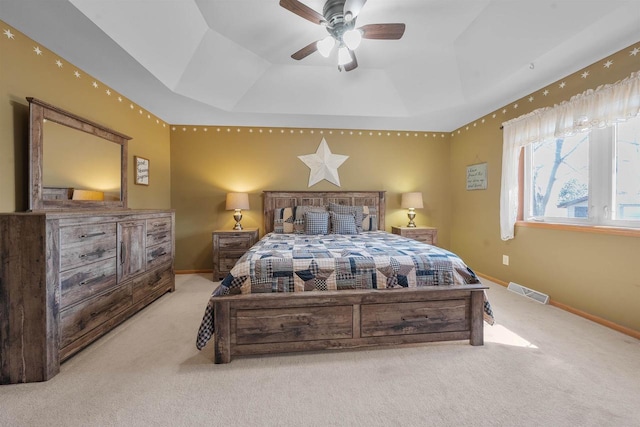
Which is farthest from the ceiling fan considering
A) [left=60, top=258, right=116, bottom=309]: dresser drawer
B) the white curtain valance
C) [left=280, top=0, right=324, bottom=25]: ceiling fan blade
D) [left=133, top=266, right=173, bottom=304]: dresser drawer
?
[left=133, top=266, right=173, bottom=304]: dresser drawer

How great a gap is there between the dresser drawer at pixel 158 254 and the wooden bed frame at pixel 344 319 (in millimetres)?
1539

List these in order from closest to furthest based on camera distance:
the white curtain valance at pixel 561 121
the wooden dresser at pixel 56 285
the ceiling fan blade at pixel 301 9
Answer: the wooden dresser at pixel 56 285, the ceiling fan blade at pixel 301 9, the white curtain valance at pixel 561 121

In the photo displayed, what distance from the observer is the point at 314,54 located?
2.82m

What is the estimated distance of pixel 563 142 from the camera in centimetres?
269

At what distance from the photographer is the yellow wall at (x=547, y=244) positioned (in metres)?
2.13

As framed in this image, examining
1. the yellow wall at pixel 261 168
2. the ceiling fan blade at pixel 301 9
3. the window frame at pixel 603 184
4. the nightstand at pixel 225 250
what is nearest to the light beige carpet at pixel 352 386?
the window frame at pixel 603 184

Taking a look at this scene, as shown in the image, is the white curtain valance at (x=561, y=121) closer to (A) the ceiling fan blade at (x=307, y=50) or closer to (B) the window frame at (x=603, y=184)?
(B) the window frame at (x=603, y=184)

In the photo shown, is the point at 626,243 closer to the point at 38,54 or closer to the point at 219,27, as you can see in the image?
the point at 219,27

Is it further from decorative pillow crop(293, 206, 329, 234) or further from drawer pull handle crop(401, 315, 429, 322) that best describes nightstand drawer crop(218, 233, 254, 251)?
drawer pull handle crop(401, 315, 429, 322)

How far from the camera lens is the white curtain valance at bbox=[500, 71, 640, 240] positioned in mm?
2047

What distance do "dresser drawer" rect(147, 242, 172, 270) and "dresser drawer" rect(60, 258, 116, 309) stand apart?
55 cm

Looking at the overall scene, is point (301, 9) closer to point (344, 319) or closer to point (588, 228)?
point (344, 319)

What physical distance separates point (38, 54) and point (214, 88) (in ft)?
4.82

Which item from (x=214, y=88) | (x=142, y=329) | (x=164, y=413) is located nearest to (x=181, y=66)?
(x=214, y=88)
